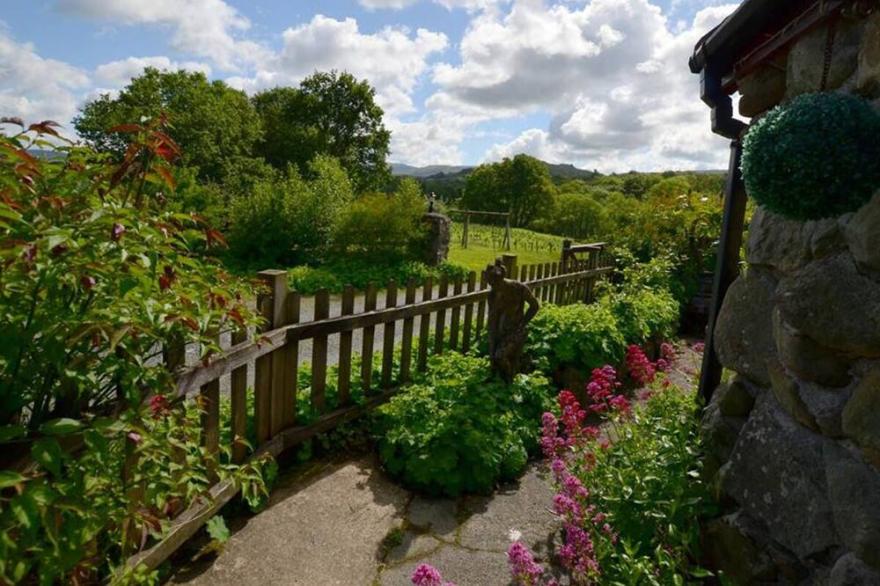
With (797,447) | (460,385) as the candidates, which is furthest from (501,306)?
(797,447)

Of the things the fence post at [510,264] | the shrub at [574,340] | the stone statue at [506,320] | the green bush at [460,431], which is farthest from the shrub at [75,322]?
the fence post at [510,264]

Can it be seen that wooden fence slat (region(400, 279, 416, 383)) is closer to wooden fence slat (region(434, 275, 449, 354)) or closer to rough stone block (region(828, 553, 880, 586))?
wooden fence slat (region(434, 275, 449, 354))

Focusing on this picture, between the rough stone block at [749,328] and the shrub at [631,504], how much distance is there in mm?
493

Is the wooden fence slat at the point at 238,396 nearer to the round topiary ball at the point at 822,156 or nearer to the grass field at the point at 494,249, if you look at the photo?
the round topiary ball at the point at 822,156

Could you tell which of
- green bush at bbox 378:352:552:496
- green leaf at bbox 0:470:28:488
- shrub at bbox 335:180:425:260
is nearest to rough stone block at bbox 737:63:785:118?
green bush at bbox 378:352:552:496

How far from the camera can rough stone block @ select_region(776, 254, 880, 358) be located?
158 centimetres

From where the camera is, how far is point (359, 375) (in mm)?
4383

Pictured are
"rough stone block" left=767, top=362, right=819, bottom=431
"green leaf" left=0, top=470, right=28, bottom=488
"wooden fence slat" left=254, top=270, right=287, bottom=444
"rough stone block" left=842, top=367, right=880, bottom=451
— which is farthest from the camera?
"wooden fence slat" left=254, top=270, right=287, bottom=444

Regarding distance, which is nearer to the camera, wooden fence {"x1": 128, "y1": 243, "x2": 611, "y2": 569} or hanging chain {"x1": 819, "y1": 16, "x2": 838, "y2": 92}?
hanging chain {"x1": 819, "y1": 16, "x2": 838, "y2": 92}

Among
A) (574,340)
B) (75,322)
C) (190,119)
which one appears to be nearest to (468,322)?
(574,340)

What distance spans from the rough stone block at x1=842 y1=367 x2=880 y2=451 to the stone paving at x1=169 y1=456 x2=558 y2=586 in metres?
1.84

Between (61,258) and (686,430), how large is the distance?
286cm

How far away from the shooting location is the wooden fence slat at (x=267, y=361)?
3.22 meters

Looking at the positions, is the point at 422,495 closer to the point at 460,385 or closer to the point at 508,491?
the point at 508,491
